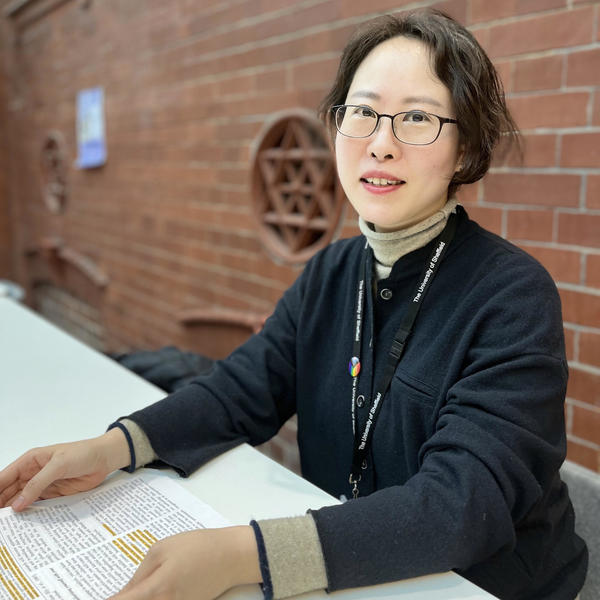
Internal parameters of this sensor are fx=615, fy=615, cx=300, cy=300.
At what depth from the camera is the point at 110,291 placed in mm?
3697

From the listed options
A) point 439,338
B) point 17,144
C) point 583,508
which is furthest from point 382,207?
point 17,144

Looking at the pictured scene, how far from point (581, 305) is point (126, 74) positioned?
8.75 ft

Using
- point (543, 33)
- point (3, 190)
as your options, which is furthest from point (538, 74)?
point (3, 190)

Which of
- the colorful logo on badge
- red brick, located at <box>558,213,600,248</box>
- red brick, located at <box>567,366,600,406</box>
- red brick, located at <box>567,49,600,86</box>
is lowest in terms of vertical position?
red brick, located at <box>567,366,600,406</box>

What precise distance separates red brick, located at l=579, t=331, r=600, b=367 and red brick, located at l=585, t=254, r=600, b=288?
0.11 metres

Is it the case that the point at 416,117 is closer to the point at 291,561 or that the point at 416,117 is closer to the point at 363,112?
the point at 363,112

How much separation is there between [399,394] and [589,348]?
62 centimetres

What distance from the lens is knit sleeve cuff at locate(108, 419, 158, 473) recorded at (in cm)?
102

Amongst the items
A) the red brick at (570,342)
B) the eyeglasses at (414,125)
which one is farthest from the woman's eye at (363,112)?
the red brick at (570,342)

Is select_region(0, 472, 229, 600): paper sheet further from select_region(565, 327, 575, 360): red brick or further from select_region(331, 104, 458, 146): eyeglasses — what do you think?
select_region(565, 327, 575, 360): red brick

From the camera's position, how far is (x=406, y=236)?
3.42 ft

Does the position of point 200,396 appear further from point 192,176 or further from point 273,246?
point 192,176

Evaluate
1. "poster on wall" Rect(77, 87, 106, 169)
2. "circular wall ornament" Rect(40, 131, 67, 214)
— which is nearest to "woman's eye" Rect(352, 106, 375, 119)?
"poster on wall" Rect(77, 87, 106, 169)

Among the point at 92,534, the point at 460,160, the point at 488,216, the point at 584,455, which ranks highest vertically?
the point at 460,160
